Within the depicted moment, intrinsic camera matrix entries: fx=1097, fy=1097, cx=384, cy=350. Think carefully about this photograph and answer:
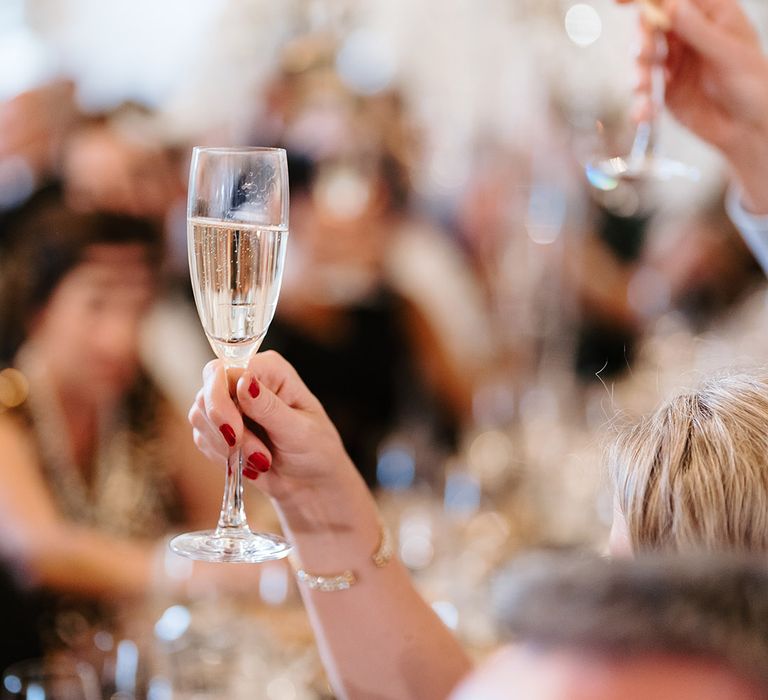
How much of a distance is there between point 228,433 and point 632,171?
0.83 m

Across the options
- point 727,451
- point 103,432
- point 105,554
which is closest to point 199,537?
point 727,451

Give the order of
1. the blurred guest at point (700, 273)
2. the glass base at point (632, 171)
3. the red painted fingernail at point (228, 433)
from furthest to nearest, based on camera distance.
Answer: the blurred guest at point (700, 273) → the glass base at point (632, 171) → the red painted fingernail at point (228, 433)

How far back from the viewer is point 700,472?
2.74 feet

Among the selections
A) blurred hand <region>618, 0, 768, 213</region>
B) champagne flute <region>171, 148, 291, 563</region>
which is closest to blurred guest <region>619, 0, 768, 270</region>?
blurred hand <region>618, 0, 768, 213</region>

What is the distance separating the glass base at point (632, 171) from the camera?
4.82ft

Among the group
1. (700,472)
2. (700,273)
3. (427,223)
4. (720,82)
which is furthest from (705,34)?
(427,223)

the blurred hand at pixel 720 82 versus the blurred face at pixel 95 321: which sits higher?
the blurred hand at pixel 720 82

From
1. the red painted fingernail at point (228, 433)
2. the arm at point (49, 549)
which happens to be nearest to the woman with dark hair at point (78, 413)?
the arm at point (49, 549)

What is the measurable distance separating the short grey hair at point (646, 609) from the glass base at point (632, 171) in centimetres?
96

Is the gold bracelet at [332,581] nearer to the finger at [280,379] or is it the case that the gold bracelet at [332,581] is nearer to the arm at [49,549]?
the finger at [280,379]

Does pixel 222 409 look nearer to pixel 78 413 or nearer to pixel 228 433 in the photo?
pixel 228 433

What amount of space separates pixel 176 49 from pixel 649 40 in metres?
2.93

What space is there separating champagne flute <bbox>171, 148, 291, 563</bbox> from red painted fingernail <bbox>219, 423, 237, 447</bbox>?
65 millimetres

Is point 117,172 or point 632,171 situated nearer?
point 632,171
